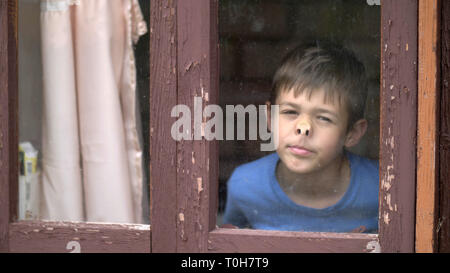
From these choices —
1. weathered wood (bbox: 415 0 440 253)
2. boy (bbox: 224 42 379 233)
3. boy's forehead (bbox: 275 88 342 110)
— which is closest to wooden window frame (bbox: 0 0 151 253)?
boy (bbox: 224 42 379 233)

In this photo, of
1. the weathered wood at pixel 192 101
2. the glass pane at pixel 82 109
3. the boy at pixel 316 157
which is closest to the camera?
the weathered wood at pixel 192 101

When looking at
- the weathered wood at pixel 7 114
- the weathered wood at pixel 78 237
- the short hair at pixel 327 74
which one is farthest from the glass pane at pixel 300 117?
the weathered wood at pixel 7 114

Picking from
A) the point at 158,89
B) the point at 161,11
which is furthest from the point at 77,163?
the point at 161,11

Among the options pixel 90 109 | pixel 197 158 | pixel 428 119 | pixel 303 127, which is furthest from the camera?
pixel 90 109

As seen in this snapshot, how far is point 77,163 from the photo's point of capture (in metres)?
1.70

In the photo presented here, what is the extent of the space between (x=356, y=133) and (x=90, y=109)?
2.84 feet

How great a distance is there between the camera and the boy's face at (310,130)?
1514mm

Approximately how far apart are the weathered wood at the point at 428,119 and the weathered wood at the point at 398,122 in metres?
0.02

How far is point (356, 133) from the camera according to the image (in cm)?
150

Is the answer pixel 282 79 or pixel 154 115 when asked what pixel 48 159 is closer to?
pixel 154 115

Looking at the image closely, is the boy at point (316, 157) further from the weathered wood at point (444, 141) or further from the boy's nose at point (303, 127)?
the weathered wood at point (444, 141)

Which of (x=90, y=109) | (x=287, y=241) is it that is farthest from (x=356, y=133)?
(x=90, y=109)

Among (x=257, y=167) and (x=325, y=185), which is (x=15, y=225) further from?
(x=325, y=185)
